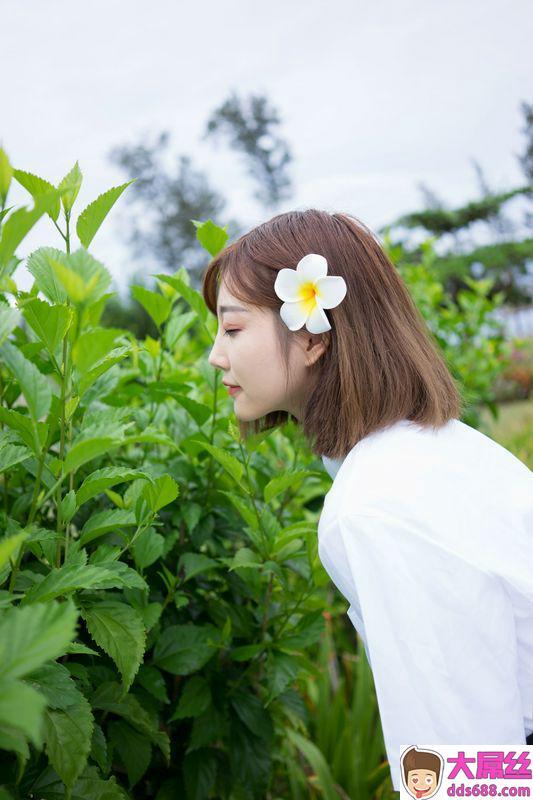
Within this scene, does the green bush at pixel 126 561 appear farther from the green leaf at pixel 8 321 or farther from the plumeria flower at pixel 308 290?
the plumeria flower at pixel 308 290

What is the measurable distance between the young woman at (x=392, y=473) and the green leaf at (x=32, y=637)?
0.51m

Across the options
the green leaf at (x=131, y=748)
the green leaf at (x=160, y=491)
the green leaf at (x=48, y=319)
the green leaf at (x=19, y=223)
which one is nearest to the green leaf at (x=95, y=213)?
the green leaf at (x=48, y=319)

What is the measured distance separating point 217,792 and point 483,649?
80cm

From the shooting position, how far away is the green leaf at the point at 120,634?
1.05 metres

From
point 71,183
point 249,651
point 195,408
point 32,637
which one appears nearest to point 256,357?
point 195,408

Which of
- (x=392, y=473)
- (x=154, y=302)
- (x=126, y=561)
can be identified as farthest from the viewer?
(x=154, y=302)

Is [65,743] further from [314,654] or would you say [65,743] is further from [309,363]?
[314,654]

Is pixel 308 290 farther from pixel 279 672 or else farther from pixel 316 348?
pixel 279 672

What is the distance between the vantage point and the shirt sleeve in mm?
1061

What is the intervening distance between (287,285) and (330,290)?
8 centimetres

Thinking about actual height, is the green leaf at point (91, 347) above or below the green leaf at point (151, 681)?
above

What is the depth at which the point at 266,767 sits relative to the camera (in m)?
1.52

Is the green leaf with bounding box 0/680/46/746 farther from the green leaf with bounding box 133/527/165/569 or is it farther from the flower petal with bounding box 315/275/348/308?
the flower petal with bounding box 315/275/348/308

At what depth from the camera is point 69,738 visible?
3.17ft
